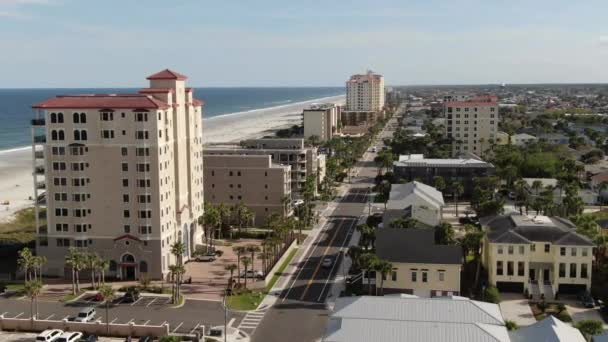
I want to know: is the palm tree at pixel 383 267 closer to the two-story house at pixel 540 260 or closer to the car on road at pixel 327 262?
the two-story house at pixel 540 260

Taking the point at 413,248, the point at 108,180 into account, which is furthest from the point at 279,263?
the point at 108,180

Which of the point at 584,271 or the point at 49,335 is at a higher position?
the point at 584,271

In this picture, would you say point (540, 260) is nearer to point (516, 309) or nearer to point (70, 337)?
point (516, 309)

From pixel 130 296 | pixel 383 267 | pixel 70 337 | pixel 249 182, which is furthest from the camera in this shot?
pixel 249 182

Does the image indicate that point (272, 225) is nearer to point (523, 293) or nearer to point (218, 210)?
point (218, 210)

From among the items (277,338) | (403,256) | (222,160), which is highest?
(222,160)

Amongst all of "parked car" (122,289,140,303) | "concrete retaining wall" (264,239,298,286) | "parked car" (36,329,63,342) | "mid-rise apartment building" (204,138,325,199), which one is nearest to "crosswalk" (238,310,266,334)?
"concrete retaining wall" (264,239,298,286)

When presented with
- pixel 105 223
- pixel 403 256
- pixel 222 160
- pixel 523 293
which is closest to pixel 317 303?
pixel 403 256
